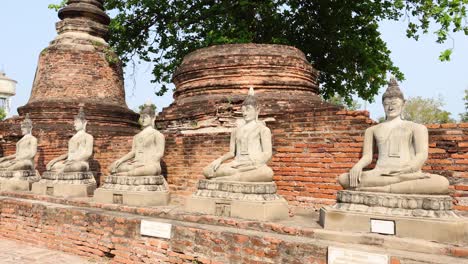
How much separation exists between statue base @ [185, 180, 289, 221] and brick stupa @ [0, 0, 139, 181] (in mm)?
6752

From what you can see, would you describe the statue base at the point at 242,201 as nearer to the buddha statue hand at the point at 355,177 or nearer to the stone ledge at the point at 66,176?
the buddha statue hand at the point at 355,177

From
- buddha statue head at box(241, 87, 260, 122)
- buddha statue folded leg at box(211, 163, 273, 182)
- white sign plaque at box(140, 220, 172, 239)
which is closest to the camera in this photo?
white sign plaque at box(140, 220, 172, 239)

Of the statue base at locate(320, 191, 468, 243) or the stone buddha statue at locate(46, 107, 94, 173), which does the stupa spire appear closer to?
the stone buddha statue at locate(46, 107, 94, 173)

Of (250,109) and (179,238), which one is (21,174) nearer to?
(179,238)

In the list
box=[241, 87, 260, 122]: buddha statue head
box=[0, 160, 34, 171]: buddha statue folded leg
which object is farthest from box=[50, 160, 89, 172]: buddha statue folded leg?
box=[241, 87, 260, 122]: buddha statue head

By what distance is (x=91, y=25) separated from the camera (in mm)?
13242

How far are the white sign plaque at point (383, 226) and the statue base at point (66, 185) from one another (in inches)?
228

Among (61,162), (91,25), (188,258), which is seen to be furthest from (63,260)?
(91,25)

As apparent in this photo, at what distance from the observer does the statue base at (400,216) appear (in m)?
3.94

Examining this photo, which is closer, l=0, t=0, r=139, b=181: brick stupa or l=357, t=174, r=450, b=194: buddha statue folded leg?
l=357, t=174, r=450, b=194: buddha statue folded leg

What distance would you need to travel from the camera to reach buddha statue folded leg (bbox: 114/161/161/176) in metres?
6.73

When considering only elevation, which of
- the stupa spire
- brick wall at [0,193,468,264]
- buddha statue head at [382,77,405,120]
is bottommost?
brick wall at [0,193,468,264]

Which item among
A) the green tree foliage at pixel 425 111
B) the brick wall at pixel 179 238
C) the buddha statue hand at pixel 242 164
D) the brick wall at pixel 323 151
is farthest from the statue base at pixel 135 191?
the green tree foliage at pixel 425 111

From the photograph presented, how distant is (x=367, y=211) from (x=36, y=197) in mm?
6319
